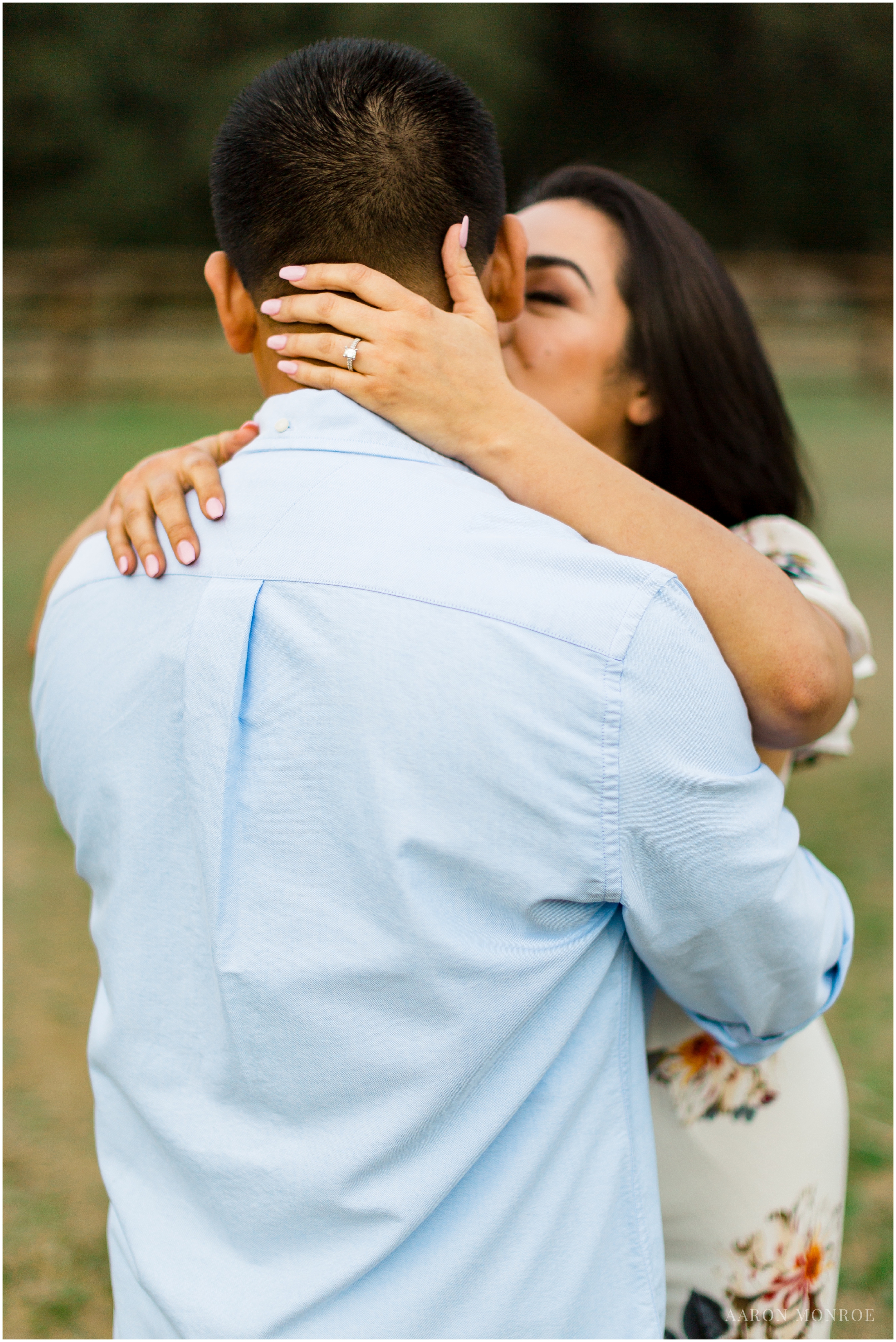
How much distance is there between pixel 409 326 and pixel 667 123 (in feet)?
103

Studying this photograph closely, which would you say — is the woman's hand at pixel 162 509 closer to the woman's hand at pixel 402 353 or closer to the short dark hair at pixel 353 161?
the woman's hand at pixel 402 353

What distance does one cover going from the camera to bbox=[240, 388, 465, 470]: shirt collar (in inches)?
45.5

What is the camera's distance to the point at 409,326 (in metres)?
1.18

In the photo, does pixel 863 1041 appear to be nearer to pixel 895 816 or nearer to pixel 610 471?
pixel 895 816

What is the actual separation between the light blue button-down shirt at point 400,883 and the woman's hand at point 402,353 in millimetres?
33

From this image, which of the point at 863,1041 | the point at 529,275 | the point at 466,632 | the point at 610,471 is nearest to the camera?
the point at 466,632

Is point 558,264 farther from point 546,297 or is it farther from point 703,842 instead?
point 703,842

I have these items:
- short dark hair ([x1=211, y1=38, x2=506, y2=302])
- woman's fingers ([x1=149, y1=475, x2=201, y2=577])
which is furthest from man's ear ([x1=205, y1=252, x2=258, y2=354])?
woman's fingers ([x1=149, y1=475, x2=201, y2=577])

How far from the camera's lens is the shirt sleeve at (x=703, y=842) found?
1.02 metres

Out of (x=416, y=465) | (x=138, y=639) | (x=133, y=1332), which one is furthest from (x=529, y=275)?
(x=133, y=1332)

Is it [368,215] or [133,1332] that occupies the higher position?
[368,215]

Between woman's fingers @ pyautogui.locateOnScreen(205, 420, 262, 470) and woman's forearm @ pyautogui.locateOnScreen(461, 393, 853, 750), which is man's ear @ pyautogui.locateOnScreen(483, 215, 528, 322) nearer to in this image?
woman's forearm @ pyautogui.locateOnScreen(461, 393, 853, 750)

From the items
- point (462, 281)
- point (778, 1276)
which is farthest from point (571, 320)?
point (778, 1276)

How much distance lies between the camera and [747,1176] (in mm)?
1575
